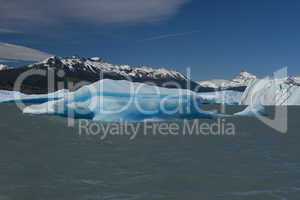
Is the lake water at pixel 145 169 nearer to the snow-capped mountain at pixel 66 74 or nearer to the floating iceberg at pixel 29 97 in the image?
the floating iceberg at pixel 29 97

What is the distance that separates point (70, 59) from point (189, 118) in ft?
531

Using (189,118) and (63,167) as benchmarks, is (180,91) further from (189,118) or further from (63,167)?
(63,167)

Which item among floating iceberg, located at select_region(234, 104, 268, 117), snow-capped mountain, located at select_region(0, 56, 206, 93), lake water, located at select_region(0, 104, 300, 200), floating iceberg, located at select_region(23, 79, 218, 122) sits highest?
snow-capped mountain, located at select_region(0, 56, 206, 93)

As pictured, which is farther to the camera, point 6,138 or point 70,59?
point 70,59

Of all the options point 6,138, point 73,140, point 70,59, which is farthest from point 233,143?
point 70,59

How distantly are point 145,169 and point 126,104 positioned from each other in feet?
40.0

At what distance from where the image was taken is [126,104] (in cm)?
2122

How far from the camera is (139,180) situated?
317 inches

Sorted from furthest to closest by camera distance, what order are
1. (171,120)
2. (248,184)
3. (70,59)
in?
(70,59) < (171,120) < (248,184)

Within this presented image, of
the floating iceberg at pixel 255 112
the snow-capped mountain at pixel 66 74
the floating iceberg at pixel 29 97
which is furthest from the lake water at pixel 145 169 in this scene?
the snow-capped mountain at pixel 66 74

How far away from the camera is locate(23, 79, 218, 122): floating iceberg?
2119 centimetres

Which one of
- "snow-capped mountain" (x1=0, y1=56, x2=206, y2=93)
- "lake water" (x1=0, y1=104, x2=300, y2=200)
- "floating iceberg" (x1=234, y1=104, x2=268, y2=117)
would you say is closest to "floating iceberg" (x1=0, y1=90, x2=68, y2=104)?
"floating iceberg" (x1=234, y1=104, x2=268, y2=117)

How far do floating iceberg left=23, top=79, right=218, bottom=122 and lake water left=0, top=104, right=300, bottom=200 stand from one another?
636 cm

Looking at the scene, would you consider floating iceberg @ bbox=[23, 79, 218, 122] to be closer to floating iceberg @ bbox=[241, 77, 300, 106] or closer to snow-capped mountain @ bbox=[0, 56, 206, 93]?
floating iceberg @ bbox=[241, 77, 300, 106]
